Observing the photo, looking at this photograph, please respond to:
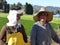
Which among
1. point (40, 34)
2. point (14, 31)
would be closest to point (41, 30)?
point (40, 34)

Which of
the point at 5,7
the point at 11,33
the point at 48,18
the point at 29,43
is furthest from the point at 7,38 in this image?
the point at 5,7

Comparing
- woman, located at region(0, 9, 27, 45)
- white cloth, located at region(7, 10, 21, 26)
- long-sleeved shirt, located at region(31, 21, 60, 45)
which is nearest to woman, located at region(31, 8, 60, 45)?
long-sleeved shirt, located at region(31, 21, 60, 45)

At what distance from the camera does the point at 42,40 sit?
16.8ft

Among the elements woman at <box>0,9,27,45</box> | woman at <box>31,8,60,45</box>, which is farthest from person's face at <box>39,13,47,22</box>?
woman at <box>0,9,27,45</box>

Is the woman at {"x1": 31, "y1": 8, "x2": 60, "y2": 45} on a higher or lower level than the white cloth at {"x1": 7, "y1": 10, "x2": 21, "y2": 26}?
lower

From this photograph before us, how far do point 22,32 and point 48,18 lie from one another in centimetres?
61

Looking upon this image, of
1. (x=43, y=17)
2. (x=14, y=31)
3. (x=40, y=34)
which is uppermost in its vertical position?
(x=43, y=17)

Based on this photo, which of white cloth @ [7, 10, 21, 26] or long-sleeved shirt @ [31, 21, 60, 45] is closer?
white cloth @ [7, 10, 21, 26]

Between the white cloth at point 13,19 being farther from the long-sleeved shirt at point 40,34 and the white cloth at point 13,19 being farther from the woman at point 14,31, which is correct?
the long-sleeved shirt at point 40,34

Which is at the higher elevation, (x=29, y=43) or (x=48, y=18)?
(x=48, y=18)

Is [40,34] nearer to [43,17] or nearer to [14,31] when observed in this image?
[43,17]

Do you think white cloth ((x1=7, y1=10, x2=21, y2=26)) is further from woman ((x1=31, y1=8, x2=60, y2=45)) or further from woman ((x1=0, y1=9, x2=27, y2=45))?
woman ((x1=31, y1=8, x2=60, y2=45))

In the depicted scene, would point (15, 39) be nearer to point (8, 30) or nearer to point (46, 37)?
point (8, 30)

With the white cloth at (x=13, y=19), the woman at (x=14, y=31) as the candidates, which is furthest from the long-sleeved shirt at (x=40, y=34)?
the white cloth at (x=13, y=19)
